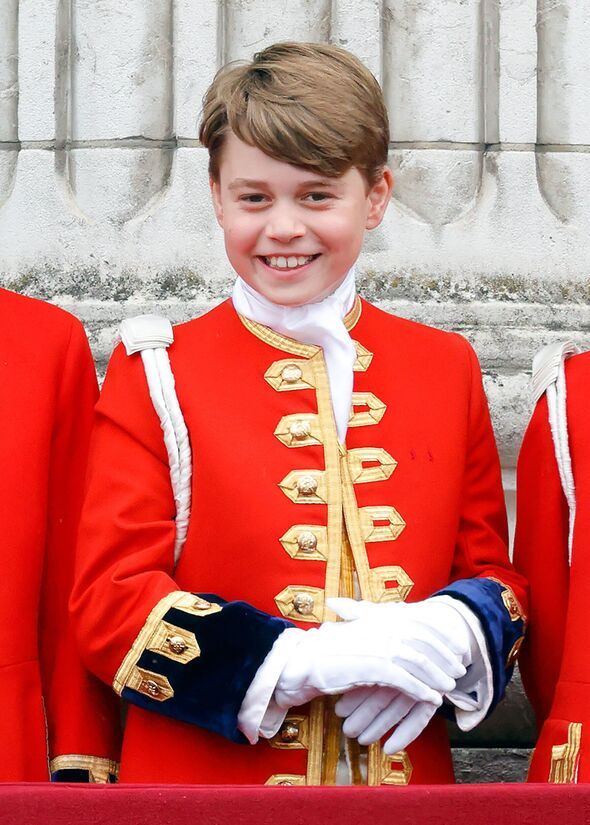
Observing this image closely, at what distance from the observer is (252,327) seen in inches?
87.2

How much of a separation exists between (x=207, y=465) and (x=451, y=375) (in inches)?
Result: 15.8

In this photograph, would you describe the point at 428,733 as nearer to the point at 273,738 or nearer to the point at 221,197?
the point at 273,738

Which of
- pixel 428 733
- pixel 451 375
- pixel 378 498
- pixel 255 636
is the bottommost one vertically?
pixel 428 733

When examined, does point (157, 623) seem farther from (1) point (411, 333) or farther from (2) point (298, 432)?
(1) point (411, 333)

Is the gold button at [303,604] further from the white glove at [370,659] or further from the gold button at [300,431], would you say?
the gold button at [300,431]

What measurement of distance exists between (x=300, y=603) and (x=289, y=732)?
17cm

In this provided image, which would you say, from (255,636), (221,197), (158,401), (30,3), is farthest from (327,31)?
(255,636)

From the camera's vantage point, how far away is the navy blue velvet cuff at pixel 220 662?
1949 millimetres

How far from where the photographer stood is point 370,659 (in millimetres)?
1923

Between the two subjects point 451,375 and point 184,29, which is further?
point 184,29

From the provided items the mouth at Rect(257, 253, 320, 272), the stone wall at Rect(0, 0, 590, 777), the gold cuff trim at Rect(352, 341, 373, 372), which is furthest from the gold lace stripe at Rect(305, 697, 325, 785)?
the stone wall at Rect(0, 0, 590, 777)

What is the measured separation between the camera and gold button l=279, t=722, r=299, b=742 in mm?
2021

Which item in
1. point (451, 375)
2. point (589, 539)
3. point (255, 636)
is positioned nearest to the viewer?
point (255, 636)

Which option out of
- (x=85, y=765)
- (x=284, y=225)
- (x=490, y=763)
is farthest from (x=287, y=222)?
(x=490, y=763)
